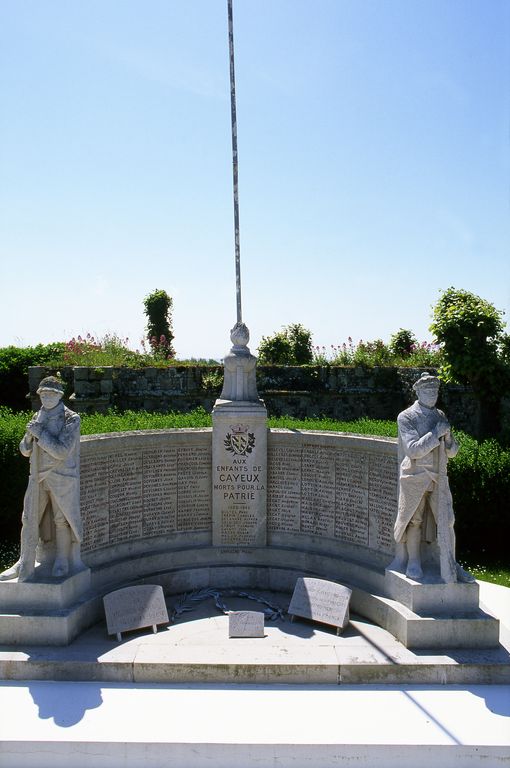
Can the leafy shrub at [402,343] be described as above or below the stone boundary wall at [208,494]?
above

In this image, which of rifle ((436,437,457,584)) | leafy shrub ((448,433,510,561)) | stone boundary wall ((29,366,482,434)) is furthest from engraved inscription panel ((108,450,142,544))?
stone boundary wall ((29,366,482,434))

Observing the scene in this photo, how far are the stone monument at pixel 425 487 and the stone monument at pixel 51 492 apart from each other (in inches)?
124

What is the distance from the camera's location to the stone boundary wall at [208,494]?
6387mm

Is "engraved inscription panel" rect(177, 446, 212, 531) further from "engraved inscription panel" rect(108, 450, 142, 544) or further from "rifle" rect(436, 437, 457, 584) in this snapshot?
"rifle" rect(436, 437, 457, 584)

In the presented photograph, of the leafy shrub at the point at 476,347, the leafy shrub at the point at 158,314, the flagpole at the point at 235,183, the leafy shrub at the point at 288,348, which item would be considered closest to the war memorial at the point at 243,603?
the flagpole at the point at 235,183

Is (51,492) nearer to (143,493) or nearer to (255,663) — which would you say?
(143,493)

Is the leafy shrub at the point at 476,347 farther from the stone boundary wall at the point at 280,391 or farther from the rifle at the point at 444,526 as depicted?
the rifle at the point at 444,526

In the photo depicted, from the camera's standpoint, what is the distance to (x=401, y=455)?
18.8 ft

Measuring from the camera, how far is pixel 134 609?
5.72 m

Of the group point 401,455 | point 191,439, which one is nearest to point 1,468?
point 191,439

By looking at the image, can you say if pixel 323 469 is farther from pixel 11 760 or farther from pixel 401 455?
pixel 11 760

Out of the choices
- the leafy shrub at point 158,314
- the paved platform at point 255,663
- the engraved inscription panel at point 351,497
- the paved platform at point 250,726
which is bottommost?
the paved platform at point 250,726

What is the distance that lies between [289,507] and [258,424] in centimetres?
111

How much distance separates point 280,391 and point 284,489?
8.31 meters
